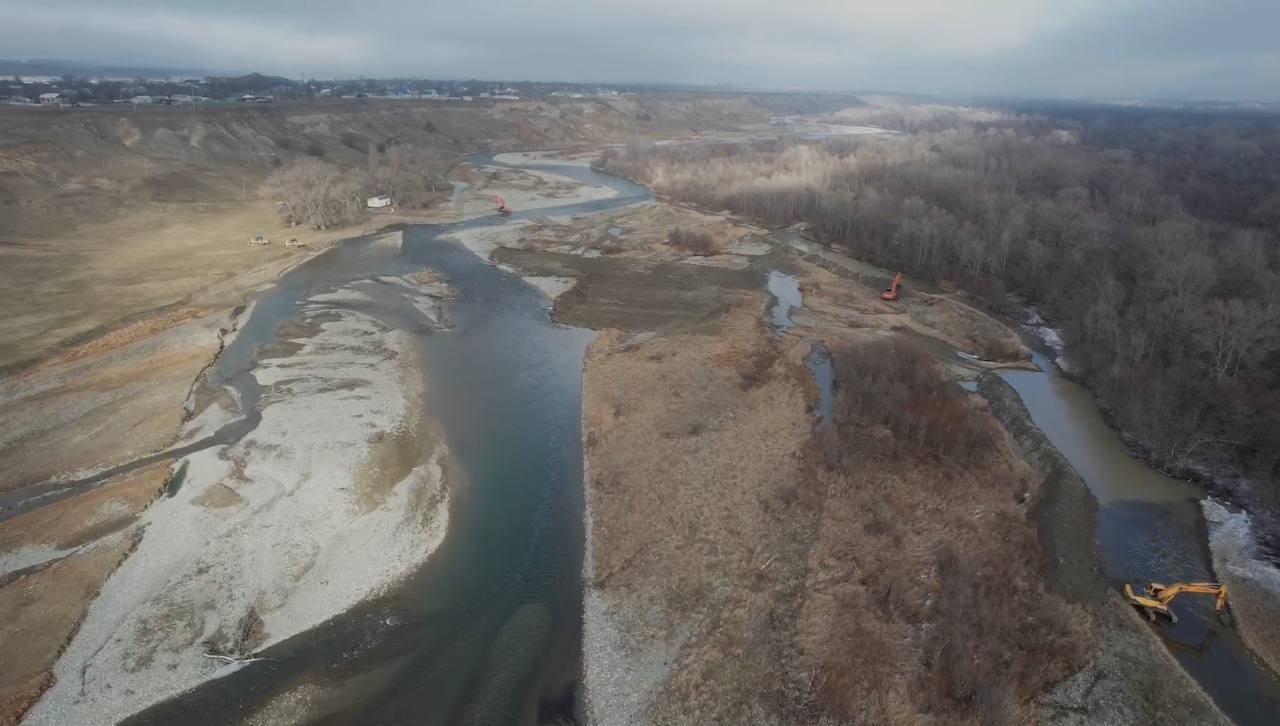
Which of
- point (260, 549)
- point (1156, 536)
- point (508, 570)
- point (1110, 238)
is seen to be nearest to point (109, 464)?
point (260, 549)

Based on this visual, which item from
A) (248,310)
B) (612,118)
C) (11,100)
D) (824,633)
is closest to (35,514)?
(248,310)

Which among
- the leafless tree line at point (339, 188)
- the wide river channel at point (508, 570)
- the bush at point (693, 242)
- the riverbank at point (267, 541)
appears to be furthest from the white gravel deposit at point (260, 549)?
the leafless tree line at point (339, 188)

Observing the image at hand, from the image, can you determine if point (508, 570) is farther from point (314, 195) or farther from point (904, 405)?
point (314, 195)

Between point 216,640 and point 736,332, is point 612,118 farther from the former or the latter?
point 216,640

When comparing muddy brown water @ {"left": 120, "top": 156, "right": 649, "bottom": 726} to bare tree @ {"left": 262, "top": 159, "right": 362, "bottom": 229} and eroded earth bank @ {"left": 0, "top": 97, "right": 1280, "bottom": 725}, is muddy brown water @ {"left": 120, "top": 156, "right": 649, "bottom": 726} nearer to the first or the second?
eroded earth bank @ {"left": 0, "top": 97, "right": 1280, "bottom": 725}

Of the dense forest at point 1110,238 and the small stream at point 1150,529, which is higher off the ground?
the dense forest at point 1110,238

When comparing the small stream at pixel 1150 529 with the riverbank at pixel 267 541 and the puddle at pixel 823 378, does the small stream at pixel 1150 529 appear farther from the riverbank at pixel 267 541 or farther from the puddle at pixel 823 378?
the riverbank at pixel 267 541
